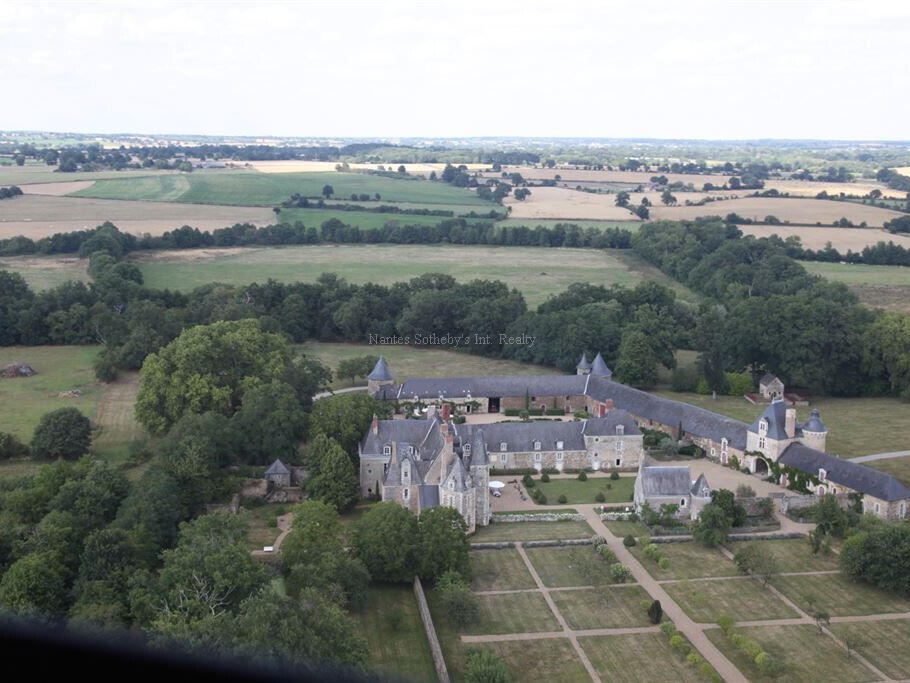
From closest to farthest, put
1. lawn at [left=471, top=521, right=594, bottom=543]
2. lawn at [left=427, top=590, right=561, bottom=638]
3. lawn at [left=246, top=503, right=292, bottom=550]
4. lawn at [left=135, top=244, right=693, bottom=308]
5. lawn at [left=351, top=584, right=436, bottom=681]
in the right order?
lawn at [left=351, top=584, right=436, bottom=681] → lawn at [left=427, top=590, right=561, bottom=638] → lawn at [left=246, top=503, right=292, bottom=550] → lawn at [left=471, top=521, right=594, bottom=543] → lawn at [left=135, top=244, right=693, bottom=308]

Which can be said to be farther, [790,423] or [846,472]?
[790,423]

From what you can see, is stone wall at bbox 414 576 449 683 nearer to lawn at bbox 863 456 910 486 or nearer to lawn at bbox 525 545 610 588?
lawn at bbox 525 545 610 588

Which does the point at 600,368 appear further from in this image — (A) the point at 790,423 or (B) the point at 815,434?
(B) the point at 815,434

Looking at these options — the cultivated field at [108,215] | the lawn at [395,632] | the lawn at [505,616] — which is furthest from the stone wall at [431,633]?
the cultivated field at [108,215]

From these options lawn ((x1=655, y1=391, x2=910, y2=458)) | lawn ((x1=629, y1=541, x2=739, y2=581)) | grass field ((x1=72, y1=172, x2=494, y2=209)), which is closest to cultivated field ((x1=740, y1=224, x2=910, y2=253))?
grass field ((x1=72, y1=172, x2=494, y2=209))

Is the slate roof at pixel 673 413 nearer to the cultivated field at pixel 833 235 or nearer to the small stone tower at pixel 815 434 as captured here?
the small stone tower at pixel 815 434

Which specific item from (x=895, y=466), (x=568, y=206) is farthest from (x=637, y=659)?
(x=568, y=206)

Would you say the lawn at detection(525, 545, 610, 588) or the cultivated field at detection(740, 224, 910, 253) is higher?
the cultivated field at detection(740, 224, 910, 253)
